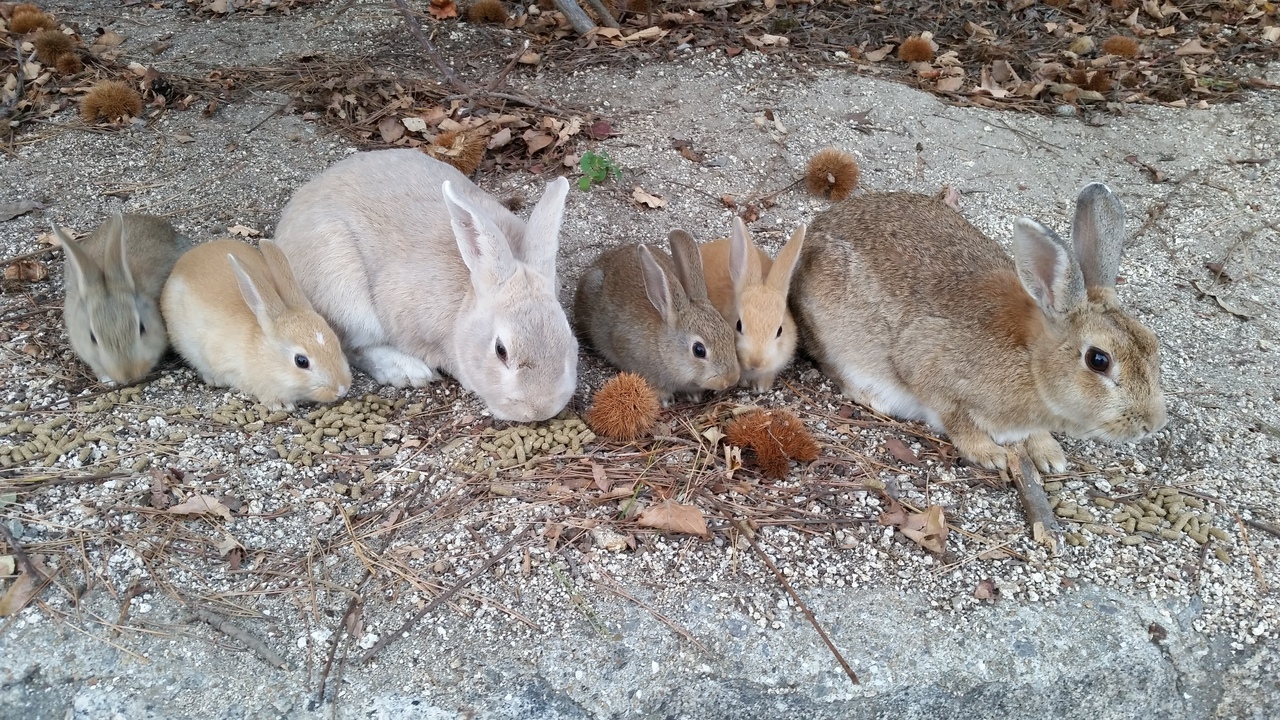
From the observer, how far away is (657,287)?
3.99 meters

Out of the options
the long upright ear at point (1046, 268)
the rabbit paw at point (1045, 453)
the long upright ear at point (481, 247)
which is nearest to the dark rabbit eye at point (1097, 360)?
the long upright ear at point (1046, 268)

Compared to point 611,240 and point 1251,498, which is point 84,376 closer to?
point 611,240

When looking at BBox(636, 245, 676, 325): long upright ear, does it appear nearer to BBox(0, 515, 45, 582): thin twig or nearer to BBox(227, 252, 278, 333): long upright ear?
BBox(227, 252, 278, 333): long upright ear

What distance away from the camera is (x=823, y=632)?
293cm

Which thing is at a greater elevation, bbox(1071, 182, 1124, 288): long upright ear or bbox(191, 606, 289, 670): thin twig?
bbox(1071, 182, 1124, 288): long upright ear

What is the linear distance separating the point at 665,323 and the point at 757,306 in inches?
17.3

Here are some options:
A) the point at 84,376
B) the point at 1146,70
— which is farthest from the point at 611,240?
the point at 1146,70

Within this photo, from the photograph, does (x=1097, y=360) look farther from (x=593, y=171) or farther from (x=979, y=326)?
(x=593, y=171)

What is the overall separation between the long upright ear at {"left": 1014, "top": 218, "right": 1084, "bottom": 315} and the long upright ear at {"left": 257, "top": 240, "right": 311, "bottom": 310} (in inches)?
123

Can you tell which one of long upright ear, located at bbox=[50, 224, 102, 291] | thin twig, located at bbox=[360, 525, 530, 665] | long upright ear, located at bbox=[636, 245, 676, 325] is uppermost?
long upright ear, located at bbox=[50, 224, 102, 291]

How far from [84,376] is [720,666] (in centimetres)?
329

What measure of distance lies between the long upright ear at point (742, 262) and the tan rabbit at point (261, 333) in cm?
188

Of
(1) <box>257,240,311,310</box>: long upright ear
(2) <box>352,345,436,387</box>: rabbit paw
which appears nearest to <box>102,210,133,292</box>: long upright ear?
(1) <box>257,240,311,310</box>: long upright ear

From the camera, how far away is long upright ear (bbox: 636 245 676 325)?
3885 millimetres
